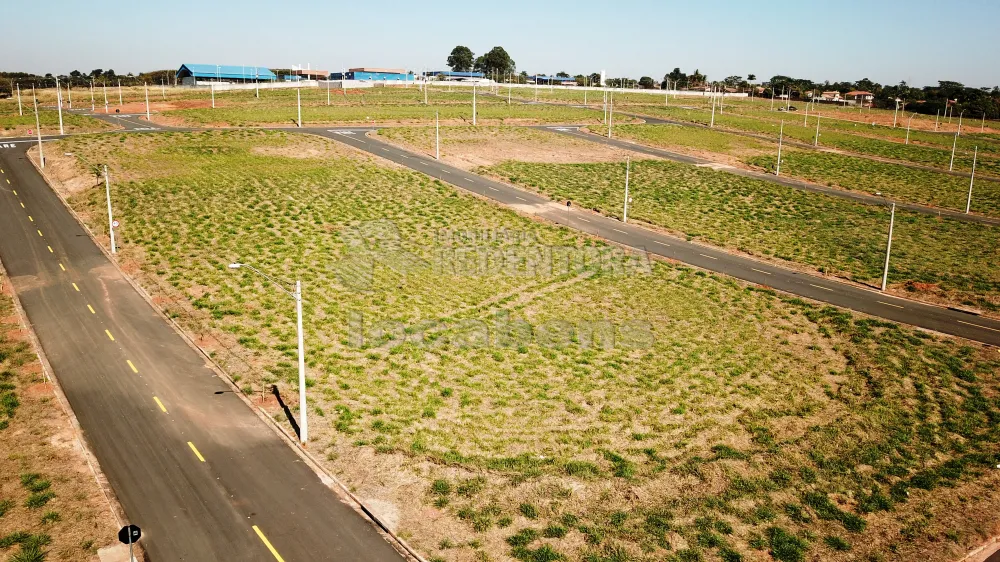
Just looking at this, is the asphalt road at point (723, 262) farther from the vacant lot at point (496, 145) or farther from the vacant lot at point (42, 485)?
the vacant lot at point (42, 485)

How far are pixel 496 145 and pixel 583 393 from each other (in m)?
73.7

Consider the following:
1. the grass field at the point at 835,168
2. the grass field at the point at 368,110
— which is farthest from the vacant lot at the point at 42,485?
the grass field at the point at 368,110

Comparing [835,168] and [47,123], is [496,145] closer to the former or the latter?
[835,168]

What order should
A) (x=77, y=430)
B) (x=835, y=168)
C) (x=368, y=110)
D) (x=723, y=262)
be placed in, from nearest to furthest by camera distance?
(x=77, y=430), (x=723, y=262), (x=835, y=168), (x=368, y=110)

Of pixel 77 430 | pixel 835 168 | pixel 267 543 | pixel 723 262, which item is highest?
pixel 835 168

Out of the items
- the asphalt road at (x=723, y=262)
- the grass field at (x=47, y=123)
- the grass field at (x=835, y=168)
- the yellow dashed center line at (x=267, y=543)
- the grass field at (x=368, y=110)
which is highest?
the grass field at (x=368, y=110)

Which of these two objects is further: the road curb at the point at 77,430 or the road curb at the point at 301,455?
the road curb at the point at 77,430

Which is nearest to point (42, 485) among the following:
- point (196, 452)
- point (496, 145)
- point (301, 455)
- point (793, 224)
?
point (196, 452)

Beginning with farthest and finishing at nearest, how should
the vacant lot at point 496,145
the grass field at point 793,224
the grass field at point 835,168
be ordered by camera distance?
the vacant lot at point 496,145, the grass field at point 835,168, the grass field at point 793,224

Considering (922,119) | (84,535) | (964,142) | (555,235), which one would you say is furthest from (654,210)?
(922,119)

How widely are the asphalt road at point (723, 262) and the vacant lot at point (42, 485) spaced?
150ft

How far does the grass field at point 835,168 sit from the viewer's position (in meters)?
85.8

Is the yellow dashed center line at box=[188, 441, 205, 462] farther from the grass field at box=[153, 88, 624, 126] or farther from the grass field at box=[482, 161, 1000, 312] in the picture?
the grass field at box=[153, 88, 624, 126]

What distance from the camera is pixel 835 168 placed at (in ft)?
327
